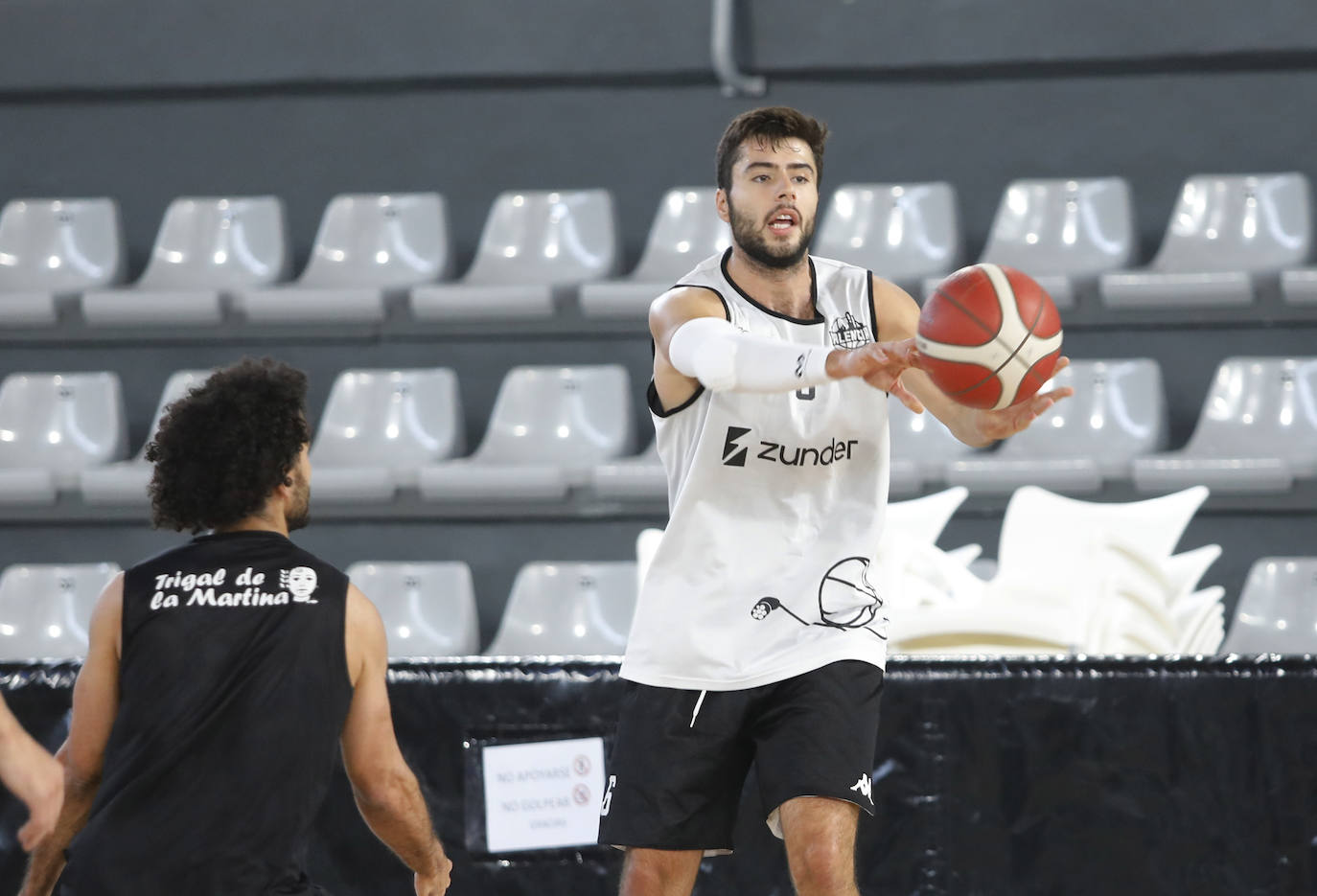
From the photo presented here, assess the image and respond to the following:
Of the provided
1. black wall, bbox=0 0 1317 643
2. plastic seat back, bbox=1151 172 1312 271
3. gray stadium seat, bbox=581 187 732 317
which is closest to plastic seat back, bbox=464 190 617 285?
gray stadium seat, bbox=581 187 732 317

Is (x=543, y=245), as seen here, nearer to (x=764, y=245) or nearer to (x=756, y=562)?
(x=764, y=245)

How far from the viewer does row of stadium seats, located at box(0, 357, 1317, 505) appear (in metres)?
6.73

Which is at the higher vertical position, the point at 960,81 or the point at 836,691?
the point at 960,81

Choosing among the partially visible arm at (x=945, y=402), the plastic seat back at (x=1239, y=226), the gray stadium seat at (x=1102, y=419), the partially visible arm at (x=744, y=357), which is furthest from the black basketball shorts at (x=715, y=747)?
the plastic seat back at (x=1239, y=226)

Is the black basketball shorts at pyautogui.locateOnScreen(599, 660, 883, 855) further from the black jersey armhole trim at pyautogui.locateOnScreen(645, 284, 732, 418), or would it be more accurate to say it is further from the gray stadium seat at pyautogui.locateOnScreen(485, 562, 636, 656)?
the gray stadium seat at pyautogui.locateOnScreen(485, 562, 636, 656)

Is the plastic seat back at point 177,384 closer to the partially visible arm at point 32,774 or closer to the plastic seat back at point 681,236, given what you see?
the plastic seat back at point 681,236

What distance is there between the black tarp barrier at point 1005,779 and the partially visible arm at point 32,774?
177 cm

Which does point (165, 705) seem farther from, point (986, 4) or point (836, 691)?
point (986, 4)

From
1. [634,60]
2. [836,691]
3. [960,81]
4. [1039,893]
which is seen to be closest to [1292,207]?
[960,81]

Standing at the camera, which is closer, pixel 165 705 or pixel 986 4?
pixel 165 705

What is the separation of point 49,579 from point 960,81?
4.90 meters

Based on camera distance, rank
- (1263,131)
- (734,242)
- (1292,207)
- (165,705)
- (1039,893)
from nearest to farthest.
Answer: (165,705) < (734,242) < (1039,893) < (1292,207) < (1263,131)

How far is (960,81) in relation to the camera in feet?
26.3

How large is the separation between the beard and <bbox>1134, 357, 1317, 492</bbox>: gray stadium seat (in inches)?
140
